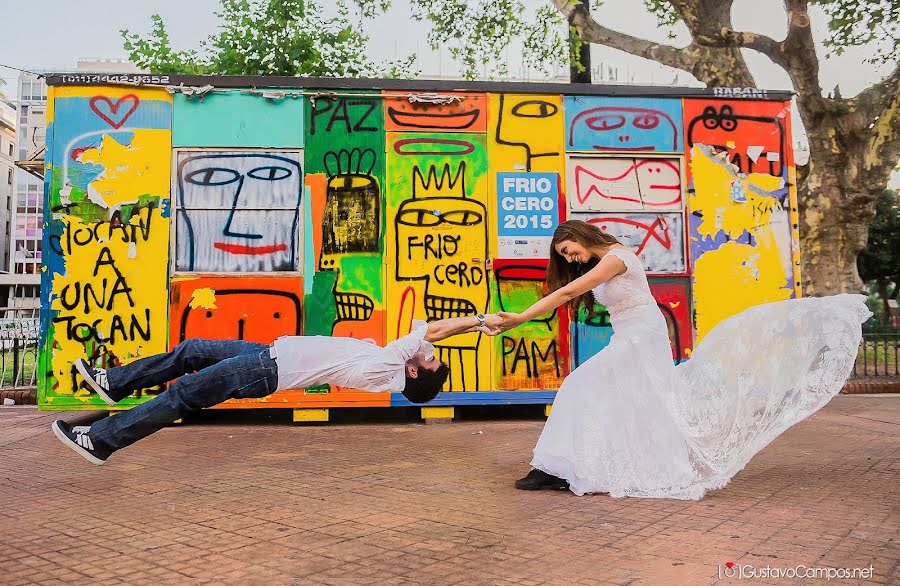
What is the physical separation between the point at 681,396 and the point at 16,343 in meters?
9.62

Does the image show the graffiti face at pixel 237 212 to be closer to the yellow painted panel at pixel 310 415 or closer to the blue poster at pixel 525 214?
the yellow painted panel at pixel 310 415

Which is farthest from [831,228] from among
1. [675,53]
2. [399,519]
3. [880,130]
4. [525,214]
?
[399,519]

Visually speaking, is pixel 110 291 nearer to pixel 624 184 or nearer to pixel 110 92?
pixel 110 92

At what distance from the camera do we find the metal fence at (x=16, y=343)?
10.6 m

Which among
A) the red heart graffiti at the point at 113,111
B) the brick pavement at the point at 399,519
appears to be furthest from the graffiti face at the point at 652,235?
the red heart graffiti at the point at 113,111

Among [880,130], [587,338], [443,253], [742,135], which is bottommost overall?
[587,338]

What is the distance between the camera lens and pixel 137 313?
7.25m

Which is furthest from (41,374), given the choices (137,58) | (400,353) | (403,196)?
(137,58)

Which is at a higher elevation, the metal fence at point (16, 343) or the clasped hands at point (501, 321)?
the clasped hands at point (501, 321)

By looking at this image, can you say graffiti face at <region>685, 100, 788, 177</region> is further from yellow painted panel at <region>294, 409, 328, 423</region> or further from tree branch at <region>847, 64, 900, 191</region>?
tree branch at <region>847, 64, 900, 191</region>

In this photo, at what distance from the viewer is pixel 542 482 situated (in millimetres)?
4715

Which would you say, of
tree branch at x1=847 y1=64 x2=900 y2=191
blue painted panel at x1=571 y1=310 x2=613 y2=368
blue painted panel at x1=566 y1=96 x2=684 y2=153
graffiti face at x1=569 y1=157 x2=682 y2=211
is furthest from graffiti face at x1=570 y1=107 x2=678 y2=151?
tree branch at x1=847 y1=64 x2=900 y2=191

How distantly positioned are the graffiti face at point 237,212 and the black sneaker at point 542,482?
3.75 metres

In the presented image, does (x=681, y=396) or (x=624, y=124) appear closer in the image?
(x=681, y=396)
